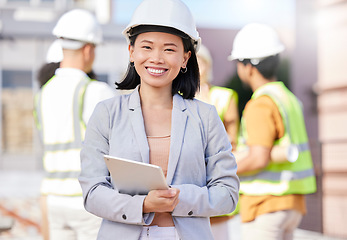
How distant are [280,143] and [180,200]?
4.53 feet

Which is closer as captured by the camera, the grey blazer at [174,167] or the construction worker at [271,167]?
the grey blazer at [174,167]

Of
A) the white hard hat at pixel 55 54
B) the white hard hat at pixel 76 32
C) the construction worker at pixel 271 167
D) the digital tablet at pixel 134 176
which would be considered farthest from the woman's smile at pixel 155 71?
the white hard hat at pixel 55 54

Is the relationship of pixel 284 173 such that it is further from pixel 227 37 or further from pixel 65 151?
pixel 227 37

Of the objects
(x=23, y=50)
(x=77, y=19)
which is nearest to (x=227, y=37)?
(x=23, y=50)

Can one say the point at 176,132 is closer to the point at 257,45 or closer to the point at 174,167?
the point at 174,167

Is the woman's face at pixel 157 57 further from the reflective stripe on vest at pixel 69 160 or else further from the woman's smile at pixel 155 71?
the reflective stripe on vest at pixel 69 160

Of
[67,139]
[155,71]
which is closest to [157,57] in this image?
[155,71]

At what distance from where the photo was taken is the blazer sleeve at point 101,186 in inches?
79.2

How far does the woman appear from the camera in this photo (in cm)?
205

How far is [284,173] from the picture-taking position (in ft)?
10.9

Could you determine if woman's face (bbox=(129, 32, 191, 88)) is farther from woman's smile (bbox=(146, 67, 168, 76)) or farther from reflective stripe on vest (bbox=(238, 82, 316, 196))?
reflective stripe on vest (bbox=(238, 82, 316, 196))

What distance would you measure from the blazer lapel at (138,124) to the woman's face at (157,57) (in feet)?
0.29

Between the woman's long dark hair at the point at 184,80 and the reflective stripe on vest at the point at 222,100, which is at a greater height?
the woman's long dark hair at the point at 184,80

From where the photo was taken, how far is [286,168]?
3326mm
